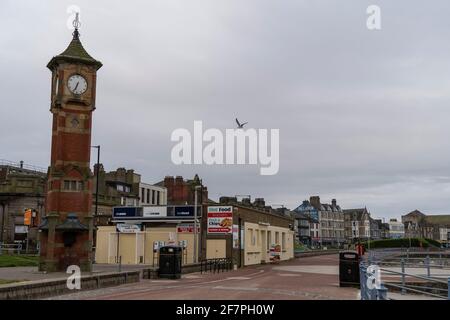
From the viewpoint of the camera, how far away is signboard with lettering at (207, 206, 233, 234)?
41750mm

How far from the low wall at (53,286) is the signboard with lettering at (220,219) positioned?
59.8ft

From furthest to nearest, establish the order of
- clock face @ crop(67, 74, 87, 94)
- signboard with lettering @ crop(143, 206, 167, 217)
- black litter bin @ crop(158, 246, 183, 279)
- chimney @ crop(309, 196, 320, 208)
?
chimney @ crop(309, 196, 320, 208) < signboard with lettering @ crop(143, 206, 167, 217) < clock face @ crop(67, 74, 87, 94) < black litter bin @ crop(158, 246, 183, 279)

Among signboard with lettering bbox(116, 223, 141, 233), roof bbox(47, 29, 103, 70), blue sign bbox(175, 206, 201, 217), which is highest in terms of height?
roof bbox(47, 29, 103, 70)

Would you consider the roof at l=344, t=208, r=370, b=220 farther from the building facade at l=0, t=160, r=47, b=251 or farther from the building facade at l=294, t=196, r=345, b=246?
the building facade at l=0, t=160, r=47, b=251

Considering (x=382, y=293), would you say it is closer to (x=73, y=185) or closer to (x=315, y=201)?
(x=73, y=185)

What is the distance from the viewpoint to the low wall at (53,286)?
15055 millimetres

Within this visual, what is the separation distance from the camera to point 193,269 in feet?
108

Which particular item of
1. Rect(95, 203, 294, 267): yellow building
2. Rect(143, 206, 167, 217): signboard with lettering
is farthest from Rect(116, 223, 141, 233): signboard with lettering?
Rect(143, 206, 167, 217): signboard with lettering

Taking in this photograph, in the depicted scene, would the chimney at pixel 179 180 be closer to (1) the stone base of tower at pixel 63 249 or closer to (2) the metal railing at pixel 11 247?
(2) the metal railing at pixel 11 247

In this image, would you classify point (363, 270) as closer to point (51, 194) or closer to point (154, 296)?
point (154, 296)

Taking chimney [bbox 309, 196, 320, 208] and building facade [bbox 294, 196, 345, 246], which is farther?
chimney [bbox 309, 196, 320, 208]

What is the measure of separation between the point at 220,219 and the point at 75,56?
17677 millimetres

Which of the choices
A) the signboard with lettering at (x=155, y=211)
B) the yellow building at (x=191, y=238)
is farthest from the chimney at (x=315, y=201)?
the signboard with lettering at (x=155, y=211)
